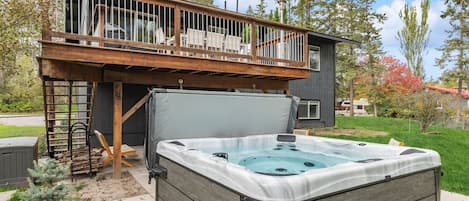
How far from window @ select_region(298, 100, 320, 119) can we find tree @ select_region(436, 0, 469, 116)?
978 centimetres

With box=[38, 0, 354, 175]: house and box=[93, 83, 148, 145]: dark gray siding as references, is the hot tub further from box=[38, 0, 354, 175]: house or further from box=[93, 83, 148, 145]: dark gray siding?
box=[93, 83, 148, 145]: dark gray siding

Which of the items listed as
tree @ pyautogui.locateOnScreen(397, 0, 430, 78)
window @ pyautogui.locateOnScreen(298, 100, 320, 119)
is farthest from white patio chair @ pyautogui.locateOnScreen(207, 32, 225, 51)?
tree @ pyautogui.locateOnScreen(397, 0, 430, 78)

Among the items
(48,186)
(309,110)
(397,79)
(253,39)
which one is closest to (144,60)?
(253,39)

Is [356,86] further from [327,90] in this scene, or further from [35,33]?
[35,33]

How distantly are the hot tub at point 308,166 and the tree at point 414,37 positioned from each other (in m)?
21.4

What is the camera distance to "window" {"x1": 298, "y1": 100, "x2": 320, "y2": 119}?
11.9 meters

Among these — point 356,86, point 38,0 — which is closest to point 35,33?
point 38,0

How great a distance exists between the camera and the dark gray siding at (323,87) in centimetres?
1186

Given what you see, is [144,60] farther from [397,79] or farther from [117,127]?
[397,79]

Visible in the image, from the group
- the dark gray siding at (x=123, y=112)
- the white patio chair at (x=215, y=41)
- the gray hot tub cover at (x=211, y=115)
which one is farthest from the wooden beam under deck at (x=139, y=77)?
the dark gray siding at (x=123, y=112)

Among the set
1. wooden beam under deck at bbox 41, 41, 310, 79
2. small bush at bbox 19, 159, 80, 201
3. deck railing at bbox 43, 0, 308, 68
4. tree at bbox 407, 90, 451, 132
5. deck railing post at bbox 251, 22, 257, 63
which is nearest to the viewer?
small bush at bbox 19, 159, 80, 201

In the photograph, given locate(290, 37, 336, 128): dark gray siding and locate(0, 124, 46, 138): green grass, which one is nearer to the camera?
locate(0, 124, 46, 138): green grass

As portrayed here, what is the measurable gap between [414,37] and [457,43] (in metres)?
5.07

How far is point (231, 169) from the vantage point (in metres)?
2.15
